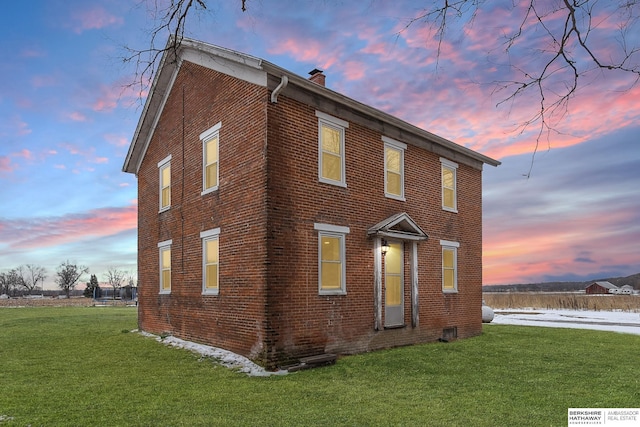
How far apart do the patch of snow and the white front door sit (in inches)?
181

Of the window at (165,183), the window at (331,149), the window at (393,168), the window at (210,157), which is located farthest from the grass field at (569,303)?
the window at (210,157)

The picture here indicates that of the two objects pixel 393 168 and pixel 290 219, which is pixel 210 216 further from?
pixel 393 168

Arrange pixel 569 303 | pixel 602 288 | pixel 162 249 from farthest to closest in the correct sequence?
pixel 602 288 < pixel 569 303 < pixel 162 249

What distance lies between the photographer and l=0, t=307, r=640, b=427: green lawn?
23.3 feet

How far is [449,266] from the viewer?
17.3m

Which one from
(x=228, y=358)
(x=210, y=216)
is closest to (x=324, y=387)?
(x=228, y=358)

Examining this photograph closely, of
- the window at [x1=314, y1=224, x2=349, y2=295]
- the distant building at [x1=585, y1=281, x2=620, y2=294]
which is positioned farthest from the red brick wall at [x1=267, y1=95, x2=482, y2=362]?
the distant building at [x1=585, y1=281, x2=620, y2=294]

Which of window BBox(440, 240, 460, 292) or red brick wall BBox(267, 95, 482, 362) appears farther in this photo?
window BBox(440, 240, 460, 292)

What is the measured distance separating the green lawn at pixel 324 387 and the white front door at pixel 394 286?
1056mm

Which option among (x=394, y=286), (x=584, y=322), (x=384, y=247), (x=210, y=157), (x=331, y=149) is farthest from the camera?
(x=584, y=322)

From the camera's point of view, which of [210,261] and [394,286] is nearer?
[210,261]

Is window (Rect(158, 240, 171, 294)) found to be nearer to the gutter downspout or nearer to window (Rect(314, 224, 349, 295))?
window (Rect(314, 224, 349, 295))
